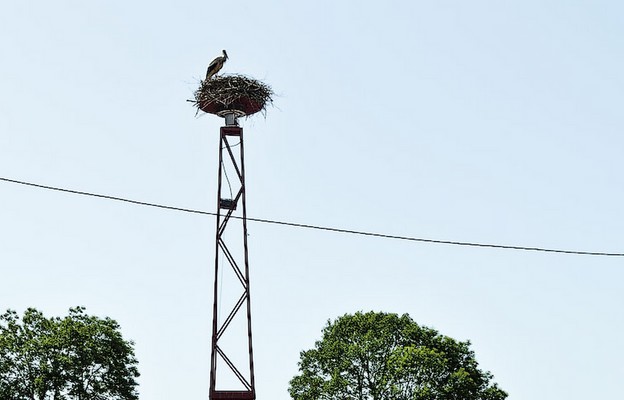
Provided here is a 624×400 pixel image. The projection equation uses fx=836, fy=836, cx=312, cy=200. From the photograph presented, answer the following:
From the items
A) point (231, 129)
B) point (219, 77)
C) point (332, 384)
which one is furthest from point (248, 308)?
point (332, 384)

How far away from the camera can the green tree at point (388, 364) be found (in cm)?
3494

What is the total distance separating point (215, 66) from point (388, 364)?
16544mm

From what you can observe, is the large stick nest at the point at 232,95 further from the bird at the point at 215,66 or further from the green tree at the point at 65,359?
the green tree at the point at 65,359

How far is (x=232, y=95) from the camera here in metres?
24.1

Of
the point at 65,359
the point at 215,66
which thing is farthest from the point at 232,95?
the point at 65,359

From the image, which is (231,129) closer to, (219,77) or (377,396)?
(219,77)

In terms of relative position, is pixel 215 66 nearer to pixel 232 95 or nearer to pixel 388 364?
pixel 232 95

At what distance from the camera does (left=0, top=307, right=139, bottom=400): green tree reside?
111ft

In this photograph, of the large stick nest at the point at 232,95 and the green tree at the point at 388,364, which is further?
the green tree at the point at 388,364

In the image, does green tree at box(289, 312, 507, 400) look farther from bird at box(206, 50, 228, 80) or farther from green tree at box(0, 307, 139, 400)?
bird at box(206, 50, 228, 80)

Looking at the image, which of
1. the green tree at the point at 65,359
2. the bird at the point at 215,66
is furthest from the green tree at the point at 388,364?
the bird at the point at 215,66

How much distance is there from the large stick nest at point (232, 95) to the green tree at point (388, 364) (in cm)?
1524

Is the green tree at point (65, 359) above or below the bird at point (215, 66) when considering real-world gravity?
below

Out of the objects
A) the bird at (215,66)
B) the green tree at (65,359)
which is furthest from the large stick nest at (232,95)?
the green tree at (65,359)
